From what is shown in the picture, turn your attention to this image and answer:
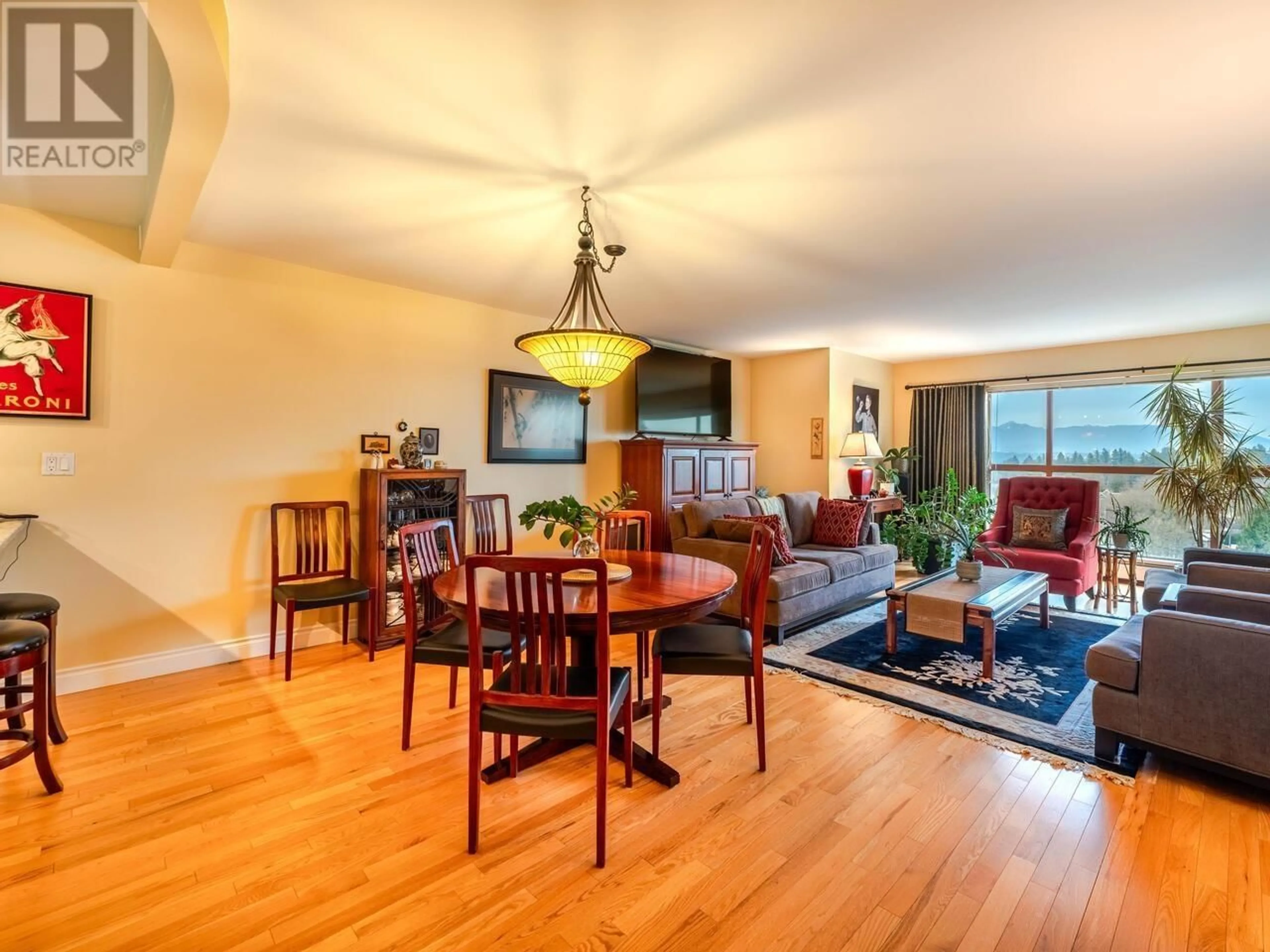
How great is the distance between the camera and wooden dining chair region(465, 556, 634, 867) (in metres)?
1.68

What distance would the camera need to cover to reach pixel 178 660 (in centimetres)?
317

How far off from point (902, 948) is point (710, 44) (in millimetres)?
2480

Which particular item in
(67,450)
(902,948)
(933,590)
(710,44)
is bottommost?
(902,948)

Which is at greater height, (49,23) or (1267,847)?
(49,23)

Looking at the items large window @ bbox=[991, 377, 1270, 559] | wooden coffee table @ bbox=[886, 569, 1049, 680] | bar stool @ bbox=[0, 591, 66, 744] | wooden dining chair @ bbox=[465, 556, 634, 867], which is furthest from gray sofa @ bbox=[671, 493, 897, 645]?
bar stool @ bbox=[0, 591, 66, 744]

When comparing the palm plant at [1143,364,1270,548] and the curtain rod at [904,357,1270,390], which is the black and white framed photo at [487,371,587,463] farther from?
the palm plant at [1143,364,1270,548]

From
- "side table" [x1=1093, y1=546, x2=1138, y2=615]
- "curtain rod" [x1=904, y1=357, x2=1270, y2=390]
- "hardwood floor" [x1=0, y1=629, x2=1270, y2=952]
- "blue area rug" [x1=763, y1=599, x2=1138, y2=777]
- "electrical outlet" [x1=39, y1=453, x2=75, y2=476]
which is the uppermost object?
"curtain rod" [x1=904, y1=357, x2=1270, y2=390]

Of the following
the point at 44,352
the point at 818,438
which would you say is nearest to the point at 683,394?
the point at 818,438

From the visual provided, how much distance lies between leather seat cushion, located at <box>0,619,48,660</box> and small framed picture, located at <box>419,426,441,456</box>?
222 cm

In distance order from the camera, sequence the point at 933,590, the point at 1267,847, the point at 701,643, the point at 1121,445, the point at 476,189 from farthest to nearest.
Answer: the point at 1121,445, the point at 933,590, the point at 476,189, the point at 701,643, the point at 1267,847

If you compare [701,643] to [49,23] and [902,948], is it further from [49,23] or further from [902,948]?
[49,23]

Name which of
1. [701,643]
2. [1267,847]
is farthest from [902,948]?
[1267,847]

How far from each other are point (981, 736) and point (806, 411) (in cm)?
403

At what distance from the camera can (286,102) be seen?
189 centimetres
